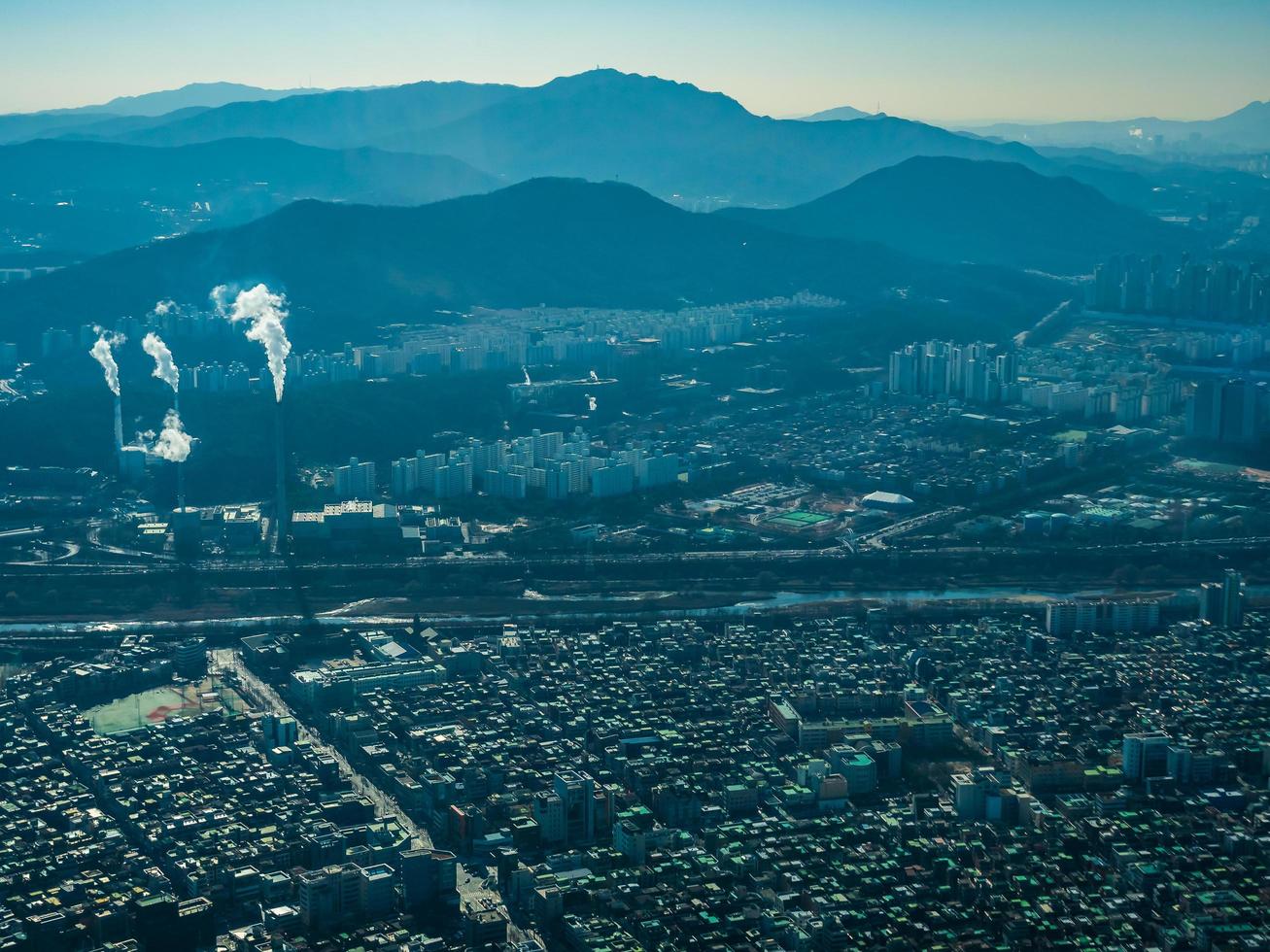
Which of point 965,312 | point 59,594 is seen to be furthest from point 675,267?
point 59,594

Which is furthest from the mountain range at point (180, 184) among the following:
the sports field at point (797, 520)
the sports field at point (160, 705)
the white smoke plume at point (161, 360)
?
the sports field at point (160, 705)

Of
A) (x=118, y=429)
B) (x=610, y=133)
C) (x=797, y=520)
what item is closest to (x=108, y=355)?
(x=118, y=429)

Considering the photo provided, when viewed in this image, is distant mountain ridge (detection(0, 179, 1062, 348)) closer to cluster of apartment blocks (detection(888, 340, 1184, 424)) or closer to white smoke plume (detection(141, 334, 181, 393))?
white smoke plume (detection(141, 334, 181, 393))

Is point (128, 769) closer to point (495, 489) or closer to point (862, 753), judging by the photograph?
point (862, 753)

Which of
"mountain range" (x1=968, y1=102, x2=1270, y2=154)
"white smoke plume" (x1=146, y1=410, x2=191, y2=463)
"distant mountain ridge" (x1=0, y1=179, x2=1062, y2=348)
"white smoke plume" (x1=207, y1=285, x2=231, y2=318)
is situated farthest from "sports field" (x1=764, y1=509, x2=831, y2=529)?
"mountain range" (x1=968, y1=102, x2=1270, y2=154)

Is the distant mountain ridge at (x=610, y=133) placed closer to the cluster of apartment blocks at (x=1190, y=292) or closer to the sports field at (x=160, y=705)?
the cluster of apartment blocks at (x=1190, y=292)
